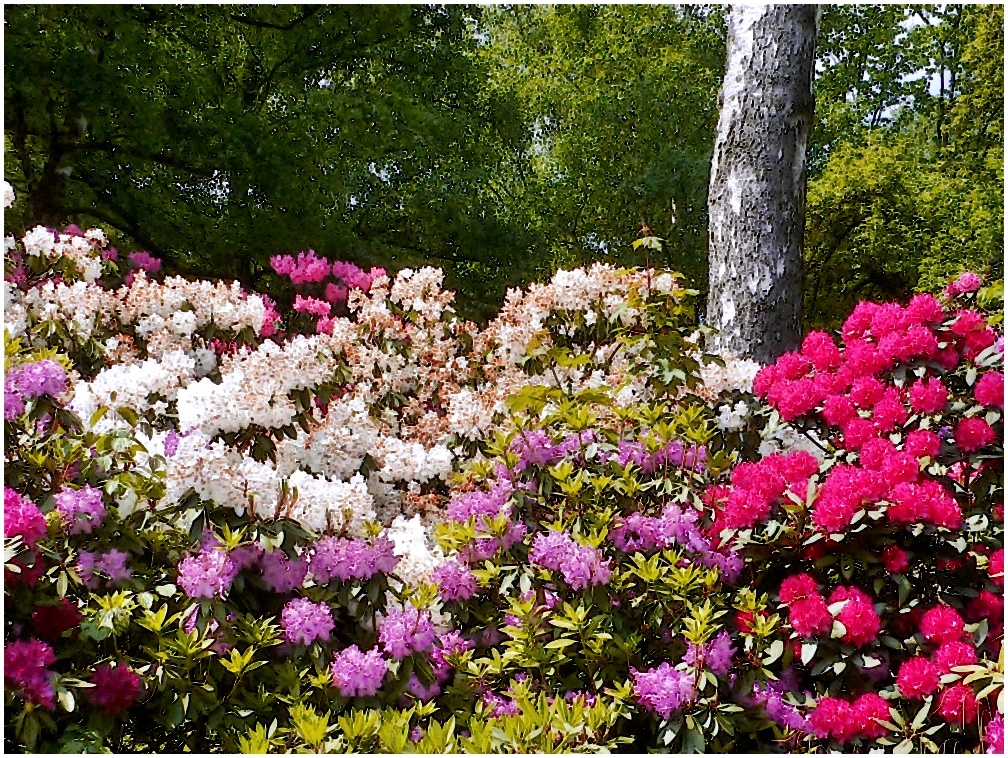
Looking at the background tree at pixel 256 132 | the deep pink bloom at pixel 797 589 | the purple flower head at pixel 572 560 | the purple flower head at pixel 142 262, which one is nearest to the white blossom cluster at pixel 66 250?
the purple flower head at pixel 142 262

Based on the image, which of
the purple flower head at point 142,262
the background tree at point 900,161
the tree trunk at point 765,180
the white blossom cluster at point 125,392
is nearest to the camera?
the white blossom cluster at point 125,392

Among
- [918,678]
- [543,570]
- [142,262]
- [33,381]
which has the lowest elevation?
[918,678]

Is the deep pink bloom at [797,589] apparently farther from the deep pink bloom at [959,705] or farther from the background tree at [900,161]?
the background tree at [900,161]

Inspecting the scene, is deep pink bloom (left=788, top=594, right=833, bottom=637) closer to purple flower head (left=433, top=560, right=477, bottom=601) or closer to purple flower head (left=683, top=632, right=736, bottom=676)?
purple flower head (left=683, top=632, right=736, bottom=676)

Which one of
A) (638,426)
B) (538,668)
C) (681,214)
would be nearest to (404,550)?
(538,668)

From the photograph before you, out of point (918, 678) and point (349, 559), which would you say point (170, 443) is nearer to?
point (349, 559)

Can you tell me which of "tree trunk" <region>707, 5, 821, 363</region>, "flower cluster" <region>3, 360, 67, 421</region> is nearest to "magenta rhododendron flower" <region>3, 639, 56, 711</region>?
"flower cluster" <region>3, 360, 67, 421</region>

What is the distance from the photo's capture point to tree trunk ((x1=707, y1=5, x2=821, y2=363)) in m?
4.33

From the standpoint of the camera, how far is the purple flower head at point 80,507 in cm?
217

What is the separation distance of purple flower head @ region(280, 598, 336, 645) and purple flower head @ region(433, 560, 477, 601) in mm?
338

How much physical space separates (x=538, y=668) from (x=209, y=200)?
24.9 ft

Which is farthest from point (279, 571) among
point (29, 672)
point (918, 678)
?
point (918, 678)

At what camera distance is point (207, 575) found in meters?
2.19

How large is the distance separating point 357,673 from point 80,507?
0.77m
